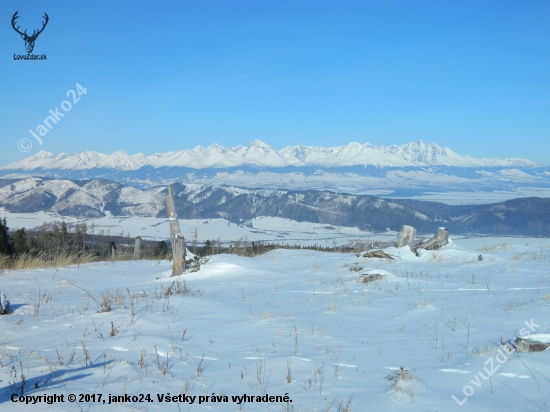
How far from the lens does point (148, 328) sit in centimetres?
504

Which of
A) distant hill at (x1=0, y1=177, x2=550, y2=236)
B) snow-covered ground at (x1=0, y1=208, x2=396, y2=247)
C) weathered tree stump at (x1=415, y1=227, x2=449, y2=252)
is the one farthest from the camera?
snow-covered ground at (x1=0, y1=208, x2=396, y2=247)

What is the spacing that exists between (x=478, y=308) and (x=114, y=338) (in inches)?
196

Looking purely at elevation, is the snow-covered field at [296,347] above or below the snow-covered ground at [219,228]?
above

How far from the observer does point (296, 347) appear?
4305 millimetres

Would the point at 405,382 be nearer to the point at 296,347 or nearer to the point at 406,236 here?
the point at 296,347

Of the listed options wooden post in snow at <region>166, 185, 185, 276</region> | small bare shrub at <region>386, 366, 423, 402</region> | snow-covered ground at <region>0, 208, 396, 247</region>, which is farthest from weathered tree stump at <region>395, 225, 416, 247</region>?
snow-covered ground at <region>0, 208, 396, 247</region>

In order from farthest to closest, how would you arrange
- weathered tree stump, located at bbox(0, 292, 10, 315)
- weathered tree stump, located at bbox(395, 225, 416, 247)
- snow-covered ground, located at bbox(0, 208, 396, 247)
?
1. snow-covered ground, located at bbox(0, 208, 396, 247)
2. weathered tree stump, located at bbox(395, 225, 416, 247)
3. weathered tree stump, located at bbox(0, 292, 10, 315)

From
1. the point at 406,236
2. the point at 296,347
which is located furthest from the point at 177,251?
the point at 296,347

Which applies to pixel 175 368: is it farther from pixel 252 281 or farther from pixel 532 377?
pixel 252 281

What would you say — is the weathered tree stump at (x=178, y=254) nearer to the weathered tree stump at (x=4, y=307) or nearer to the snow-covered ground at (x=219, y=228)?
the weathered tree stump at (x=4, y=307)

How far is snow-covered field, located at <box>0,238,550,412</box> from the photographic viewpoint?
306 cm

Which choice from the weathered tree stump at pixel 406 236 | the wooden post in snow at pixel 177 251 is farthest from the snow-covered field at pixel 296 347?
the weathered tree stump at pixel 406 236

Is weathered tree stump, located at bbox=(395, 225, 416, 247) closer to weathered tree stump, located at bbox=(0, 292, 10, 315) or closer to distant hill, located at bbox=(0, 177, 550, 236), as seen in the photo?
weathered tree stump, located at bbox=(0, 292, 10, 315)

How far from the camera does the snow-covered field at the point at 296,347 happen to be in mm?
3064
